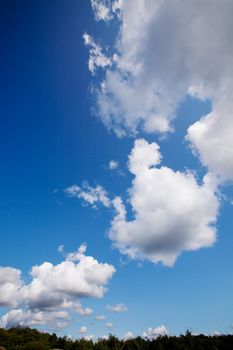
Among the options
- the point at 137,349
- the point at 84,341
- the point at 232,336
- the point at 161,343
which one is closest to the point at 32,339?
the point at 84,341

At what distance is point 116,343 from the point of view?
21.2 meters

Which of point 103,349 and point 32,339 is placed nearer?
point 103,349

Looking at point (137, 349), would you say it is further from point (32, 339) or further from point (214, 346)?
point (32, 339)

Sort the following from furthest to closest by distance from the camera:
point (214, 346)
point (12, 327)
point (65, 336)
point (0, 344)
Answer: point (12, 327) < point (65, 336) < point (0, 344) < point (214, 346)

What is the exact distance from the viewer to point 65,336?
2289 cm

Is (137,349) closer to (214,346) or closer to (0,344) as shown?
(214,346)

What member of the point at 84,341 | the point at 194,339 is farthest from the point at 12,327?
the point at 194,339

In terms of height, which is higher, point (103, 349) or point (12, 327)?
point (12, 327)

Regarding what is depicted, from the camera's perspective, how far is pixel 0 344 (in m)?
21.1

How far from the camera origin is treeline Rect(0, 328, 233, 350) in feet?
65.0

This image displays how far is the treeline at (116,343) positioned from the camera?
19812 mm

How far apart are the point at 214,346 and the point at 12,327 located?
14.6 meters

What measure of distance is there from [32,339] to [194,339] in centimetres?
1035

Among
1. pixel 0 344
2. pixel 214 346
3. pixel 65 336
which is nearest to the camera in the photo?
pixel 214 346
